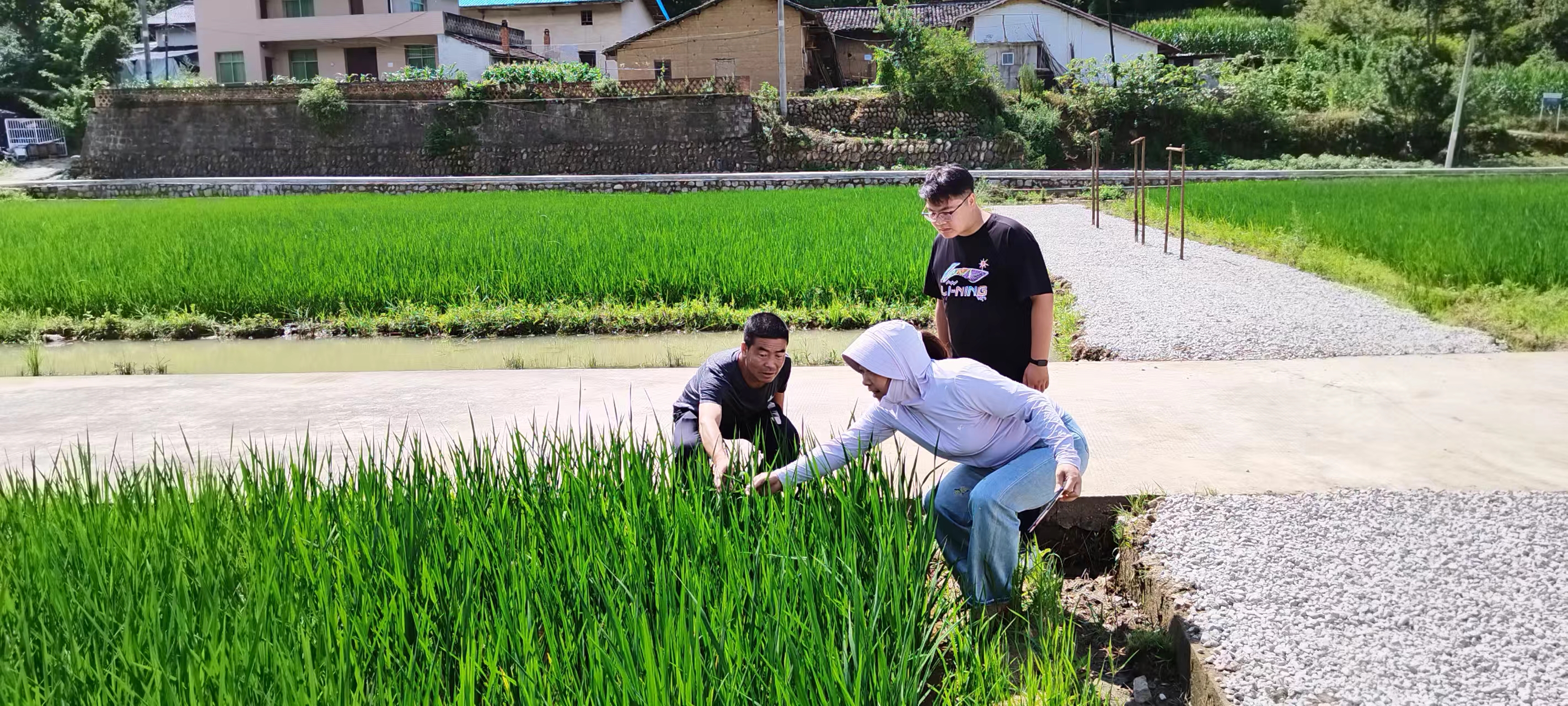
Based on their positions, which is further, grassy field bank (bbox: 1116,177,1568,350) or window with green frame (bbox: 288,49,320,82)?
window with green frame (bbox: 288,49,320,82)

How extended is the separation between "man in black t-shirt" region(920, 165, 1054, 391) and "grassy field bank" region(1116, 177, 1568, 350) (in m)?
4.68

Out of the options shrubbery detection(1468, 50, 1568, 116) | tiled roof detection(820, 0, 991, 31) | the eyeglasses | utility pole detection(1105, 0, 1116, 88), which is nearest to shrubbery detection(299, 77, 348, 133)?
tiled roof detection(820, 0, 991, 31)

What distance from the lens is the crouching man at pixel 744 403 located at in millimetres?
3432

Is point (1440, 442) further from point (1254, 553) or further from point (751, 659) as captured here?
point (751, 659)

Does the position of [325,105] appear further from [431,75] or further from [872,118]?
[872,118]

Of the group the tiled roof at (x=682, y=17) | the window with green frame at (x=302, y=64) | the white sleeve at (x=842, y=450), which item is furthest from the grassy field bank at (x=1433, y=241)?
the window with green frame at (x=302, y=64)

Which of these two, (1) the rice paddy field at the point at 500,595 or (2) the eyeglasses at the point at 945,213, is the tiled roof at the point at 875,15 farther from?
(1) the rice paddy field at the point at 500,595

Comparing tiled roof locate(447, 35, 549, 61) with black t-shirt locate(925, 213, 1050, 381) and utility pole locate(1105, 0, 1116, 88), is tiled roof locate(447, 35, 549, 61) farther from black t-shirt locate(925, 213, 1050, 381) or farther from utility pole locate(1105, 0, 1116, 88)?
black t-shirt locate(925, 213, 1050, 381)

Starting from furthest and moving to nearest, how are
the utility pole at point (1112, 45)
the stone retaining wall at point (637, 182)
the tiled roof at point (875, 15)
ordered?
the tiled roof at point (875, 15), the utility pole at point (1112, 45), the stone retaining wall at point (637, 182)

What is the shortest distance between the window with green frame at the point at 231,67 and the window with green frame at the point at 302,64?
1508 mm

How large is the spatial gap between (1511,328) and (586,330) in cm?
639

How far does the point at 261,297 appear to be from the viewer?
952cm

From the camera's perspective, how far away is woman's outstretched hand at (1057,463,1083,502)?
2.85m

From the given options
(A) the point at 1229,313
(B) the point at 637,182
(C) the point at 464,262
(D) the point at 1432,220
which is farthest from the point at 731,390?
(B) the point at 637,182
